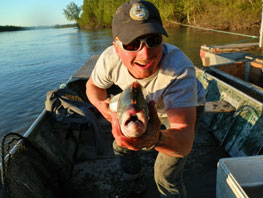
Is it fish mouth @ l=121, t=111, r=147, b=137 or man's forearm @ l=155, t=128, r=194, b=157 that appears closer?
fish mouth @ l=121, t=111, r=147, b=137

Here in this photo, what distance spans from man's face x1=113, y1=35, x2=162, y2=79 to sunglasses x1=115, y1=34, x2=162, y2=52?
17 millimetres

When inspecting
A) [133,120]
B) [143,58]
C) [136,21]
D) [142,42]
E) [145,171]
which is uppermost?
[136,21]

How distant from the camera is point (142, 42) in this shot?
1640 millimetres

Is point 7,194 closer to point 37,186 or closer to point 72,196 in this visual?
point 37,186

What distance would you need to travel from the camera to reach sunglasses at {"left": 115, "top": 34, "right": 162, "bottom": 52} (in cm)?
164

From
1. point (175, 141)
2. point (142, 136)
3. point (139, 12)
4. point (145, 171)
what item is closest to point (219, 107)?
point (145, 171)

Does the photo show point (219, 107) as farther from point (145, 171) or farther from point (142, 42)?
point (142, 42)

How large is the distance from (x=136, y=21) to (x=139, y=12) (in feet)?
0.27

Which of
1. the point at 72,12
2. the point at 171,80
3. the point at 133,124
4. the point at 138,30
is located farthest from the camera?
the point at 72,12

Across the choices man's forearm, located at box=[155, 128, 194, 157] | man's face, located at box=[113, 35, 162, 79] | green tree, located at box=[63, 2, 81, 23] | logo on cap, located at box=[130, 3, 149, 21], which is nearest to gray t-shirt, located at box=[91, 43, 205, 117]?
man's face, located at box=[113, 35, 162, 79]

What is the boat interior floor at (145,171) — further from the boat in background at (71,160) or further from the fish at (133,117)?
the fish at (133,117)

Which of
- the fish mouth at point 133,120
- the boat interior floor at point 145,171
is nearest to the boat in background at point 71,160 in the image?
the boat interior floor at point 145,171

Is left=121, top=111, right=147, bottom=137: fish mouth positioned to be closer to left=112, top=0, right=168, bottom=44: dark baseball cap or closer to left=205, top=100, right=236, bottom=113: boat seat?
left=112, top=0, right=168, bottom=44: dark baseball cap

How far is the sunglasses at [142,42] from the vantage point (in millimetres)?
1638
